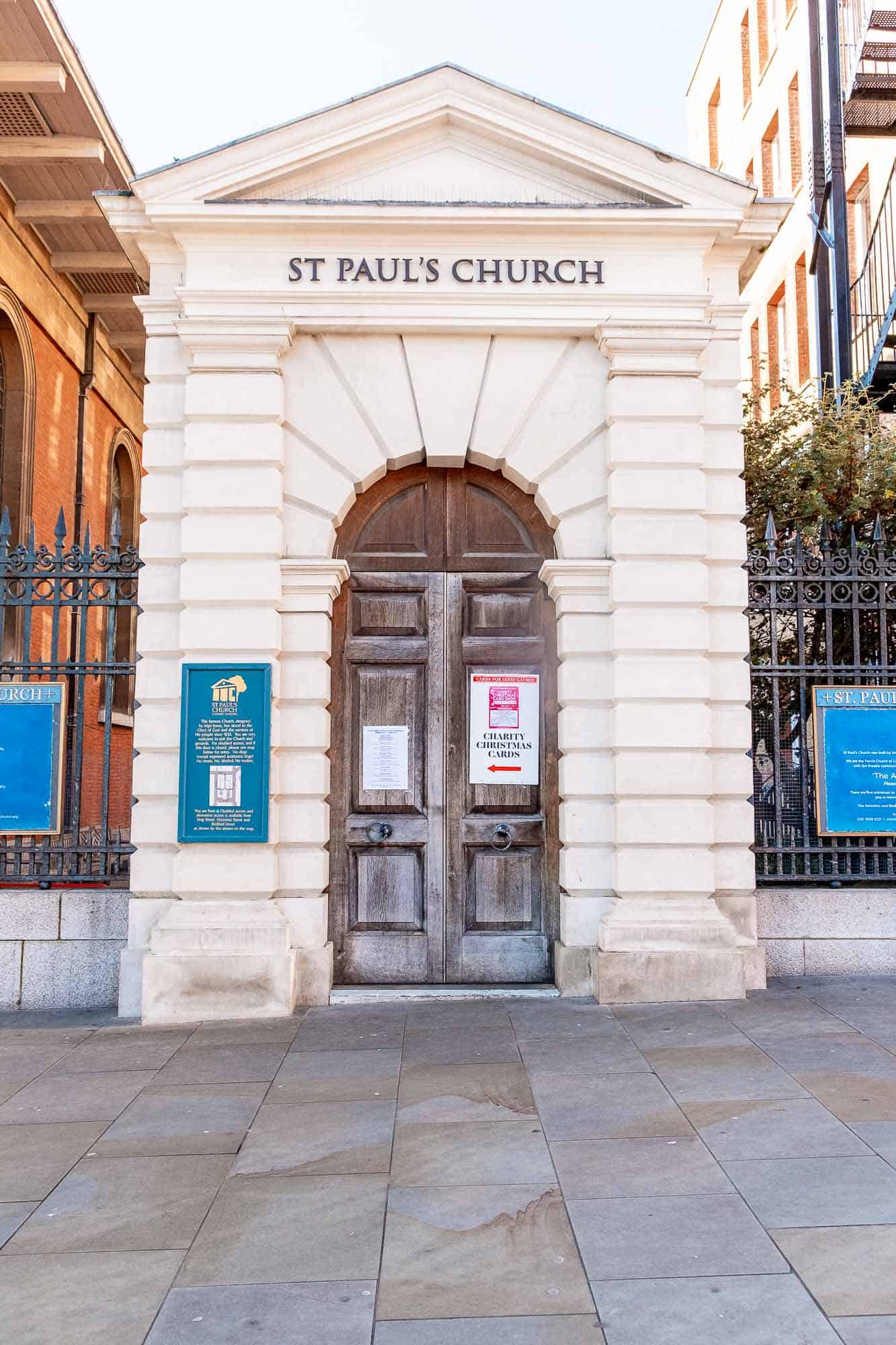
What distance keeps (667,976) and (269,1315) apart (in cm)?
447

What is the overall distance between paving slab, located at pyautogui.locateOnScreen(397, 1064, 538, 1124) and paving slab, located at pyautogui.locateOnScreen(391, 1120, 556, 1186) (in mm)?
123

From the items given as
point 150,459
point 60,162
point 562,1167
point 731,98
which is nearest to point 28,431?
point 60,162

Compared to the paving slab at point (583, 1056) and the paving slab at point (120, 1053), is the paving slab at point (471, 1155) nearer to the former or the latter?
the paving slab at point (583, 1056)

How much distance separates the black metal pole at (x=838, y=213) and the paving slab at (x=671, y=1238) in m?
12.2

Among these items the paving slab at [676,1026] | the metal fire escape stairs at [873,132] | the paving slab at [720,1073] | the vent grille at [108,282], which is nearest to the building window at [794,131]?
the metal fire escape stairs at [873,132]

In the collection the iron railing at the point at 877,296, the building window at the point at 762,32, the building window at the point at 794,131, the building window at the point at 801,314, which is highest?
the building window at the point at 762,32

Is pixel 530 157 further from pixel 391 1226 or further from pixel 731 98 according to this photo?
pixel 731 98

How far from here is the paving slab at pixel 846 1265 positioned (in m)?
3.34

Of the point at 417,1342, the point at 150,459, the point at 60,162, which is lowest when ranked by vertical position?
the point at 417,1342

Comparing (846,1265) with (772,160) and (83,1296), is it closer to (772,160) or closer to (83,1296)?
(83,1296)

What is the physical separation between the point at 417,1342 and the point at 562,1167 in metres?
1.43

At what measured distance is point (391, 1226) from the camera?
395 centimetres

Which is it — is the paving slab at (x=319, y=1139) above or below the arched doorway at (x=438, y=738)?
below

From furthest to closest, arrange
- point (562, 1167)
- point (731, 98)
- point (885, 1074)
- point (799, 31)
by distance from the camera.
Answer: point (731, 98) → point (799, 31) → point (885, 1074) → point (562, 1167)
